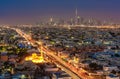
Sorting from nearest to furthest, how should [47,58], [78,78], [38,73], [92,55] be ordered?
[78,78] → [38,73] → [47,58] → [92,55]

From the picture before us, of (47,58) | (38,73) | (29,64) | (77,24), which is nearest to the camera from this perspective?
(38,73)

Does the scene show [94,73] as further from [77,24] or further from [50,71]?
[77,24]

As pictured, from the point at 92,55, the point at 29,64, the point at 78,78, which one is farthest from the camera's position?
the point at 92,55

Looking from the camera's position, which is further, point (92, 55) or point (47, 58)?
point (92, 55)

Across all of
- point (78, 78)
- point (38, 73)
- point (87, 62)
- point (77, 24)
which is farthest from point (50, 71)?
point (77, 24)

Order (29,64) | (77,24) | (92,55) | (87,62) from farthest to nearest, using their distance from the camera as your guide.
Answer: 1. (77,24)
2. (92,55)
3. (87,62)
4. (29,64)

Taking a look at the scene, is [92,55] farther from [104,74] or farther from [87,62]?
[104,74]

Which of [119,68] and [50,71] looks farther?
[119,68]

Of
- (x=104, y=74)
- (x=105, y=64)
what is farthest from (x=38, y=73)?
(x=105, y=64)
